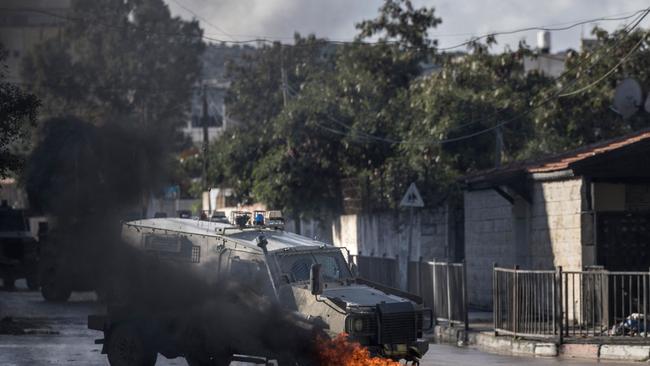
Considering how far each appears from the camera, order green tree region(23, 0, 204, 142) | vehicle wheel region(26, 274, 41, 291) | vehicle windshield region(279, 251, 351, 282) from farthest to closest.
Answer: green tree region(23, 0, 204, 142), vehicle wheel region(26, 274, 41, 291), vehicle windshield region(279, 251, 351, 282)

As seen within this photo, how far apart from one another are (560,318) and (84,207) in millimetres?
12773

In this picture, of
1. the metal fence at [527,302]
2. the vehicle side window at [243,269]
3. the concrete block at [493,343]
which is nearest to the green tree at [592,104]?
the concrete block at [493,343]

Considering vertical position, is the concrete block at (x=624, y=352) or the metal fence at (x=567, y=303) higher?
the metal fence at (x=567, y=303)

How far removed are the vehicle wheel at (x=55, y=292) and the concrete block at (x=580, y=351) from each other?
16.1 meters

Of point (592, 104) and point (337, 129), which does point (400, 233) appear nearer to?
point (337, 129)

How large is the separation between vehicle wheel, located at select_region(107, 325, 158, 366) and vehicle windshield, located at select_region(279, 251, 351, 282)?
7.62ft

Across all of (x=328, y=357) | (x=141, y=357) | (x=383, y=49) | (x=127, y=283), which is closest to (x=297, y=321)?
(x=328, y=357)

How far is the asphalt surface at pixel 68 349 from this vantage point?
18312mm

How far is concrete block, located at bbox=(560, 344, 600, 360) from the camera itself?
63.5ft

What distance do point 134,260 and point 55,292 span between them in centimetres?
1485

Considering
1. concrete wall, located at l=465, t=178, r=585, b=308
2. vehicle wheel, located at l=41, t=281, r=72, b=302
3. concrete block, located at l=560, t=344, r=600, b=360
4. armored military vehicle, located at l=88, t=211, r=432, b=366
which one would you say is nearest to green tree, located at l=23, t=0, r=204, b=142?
vehicle wheel, located at l=41, t=281, r=72, b=302

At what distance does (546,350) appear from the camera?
20078mm

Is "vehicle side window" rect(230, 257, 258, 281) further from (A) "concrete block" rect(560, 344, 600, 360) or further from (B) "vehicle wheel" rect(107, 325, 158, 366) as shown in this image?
(A) "concrete block" rect(560, 344, 600, 360)

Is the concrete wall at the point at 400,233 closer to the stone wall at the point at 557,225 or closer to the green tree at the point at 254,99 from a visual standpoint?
the green tree at the point at 254,99
